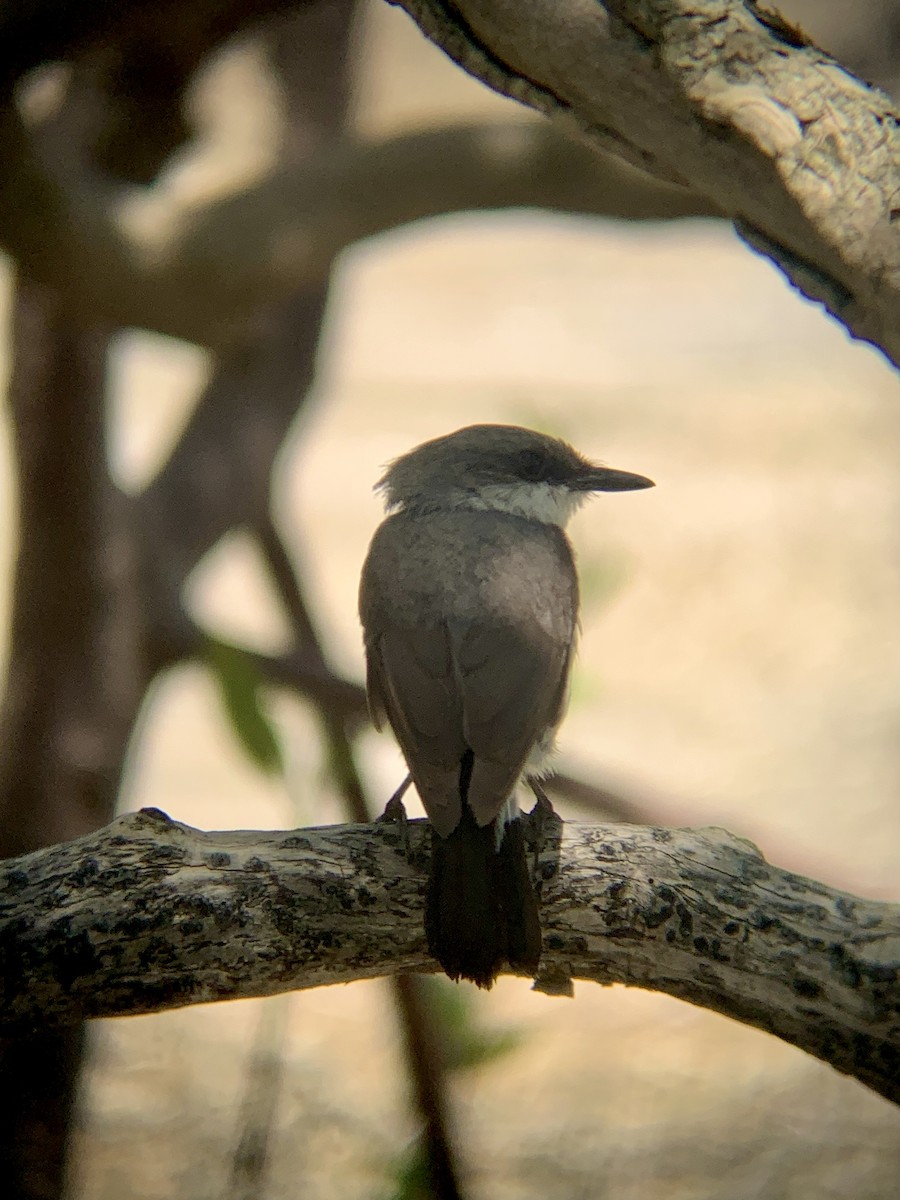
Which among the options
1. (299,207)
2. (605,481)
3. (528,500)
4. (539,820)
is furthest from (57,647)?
(539,820)

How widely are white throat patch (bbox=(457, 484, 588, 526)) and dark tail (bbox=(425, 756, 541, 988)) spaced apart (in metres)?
1.26

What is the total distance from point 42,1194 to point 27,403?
2.80 m

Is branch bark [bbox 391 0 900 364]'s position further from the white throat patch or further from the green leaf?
the green leaf

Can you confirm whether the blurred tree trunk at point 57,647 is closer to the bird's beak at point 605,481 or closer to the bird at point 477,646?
the bird at point 477,646

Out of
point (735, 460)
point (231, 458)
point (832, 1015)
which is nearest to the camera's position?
point (832, 1015)

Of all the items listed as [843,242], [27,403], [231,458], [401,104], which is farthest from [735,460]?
[843,242]

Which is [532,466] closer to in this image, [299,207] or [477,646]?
[477,646]

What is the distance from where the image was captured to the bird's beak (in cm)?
344

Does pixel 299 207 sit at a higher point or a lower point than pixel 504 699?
higher

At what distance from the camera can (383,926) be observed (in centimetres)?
233

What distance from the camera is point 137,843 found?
221cm

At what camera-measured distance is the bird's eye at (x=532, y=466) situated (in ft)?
11.4

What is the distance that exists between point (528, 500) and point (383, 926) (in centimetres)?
145

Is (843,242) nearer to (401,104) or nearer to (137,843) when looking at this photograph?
(137,843)
